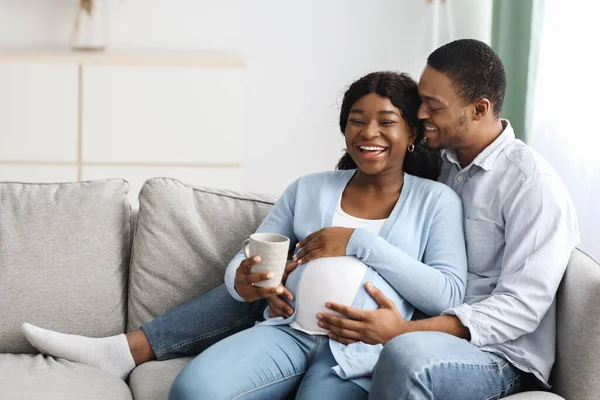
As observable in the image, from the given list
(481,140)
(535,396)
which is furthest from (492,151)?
(535,396)

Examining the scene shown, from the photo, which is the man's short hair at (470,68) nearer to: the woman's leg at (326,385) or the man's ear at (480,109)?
the man's ear at (480,109)

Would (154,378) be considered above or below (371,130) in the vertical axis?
below

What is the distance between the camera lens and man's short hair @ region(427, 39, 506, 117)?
2107mm

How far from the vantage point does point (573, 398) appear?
1.86m

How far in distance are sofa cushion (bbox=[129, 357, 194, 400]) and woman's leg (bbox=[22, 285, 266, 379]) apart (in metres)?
0.03

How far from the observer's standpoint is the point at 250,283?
1.96 m

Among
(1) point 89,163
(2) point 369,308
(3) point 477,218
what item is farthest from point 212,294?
(1) point 89,163

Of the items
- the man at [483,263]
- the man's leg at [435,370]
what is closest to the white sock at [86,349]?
the man at [483,263]

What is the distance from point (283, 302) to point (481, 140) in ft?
2.00

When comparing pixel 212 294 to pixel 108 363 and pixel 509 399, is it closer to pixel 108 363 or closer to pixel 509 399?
pixel 108 363

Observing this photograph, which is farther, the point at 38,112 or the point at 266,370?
the point at 38,112

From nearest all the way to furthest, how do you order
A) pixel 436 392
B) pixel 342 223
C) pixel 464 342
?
pixel 436 392 → pixel 464 342 → pixel 342 223

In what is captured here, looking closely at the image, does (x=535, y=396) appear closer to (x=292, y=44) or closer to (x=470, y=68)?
(x=470, y=68)

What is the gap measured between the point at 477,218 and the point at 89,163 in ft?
7.27
